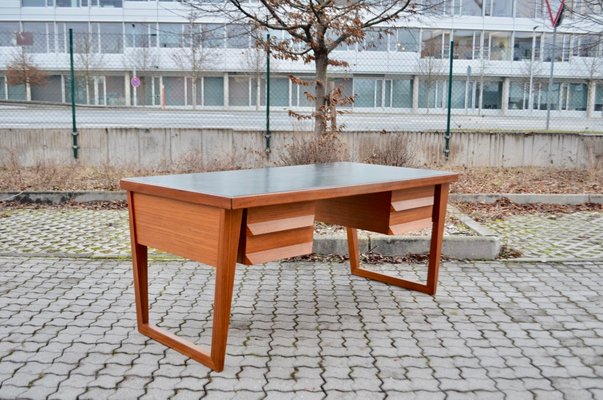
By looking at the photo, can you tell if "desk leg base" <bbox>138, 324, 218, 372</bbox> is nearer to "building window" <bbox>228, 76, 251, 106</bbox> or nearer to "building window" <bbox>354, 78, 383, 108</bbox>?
"building window" <bbox>354, 78, 383, 108</bbox>

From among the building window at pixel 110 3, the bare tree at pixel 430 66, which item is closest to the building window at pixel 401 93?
the bare tree at pixel 430 66

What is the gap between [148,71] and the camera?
33188mm

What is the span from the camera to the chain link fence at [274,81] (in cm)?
1288

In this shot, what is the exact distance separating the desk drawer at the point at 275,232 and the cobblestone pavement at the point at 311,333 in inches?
23.5

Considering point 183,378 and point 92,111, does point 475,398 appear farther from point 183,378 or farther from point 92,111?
point 92,111

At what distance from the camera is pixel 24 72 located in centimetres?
2238

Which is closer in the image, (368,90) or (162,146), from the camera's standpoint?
(162,146)

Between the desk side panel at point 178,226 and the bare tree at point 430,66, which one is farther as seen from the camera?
the bare tree at point 430,66

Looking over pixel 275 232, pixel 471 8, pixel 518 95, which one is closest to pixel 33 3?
pixel 471 8

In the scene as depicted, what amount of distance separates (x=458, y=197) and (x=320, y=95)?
3.14 metres

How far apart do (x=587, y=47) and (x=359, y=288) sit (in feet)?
36.1

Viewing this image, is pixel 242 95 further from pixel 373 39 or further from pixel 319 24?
pixel 319 24

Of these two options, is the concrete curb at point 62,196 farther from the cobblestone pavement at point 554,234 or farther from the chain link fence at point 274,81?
the cobblestone pavement at point 554,234

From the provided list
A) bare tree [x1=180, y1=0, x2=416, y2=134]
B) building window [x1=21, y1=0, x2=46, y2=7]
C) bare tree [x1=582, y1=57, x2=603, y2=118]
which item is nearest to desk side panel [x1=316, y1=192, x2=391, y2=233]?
bare tree [x1=180, y1=0, x2=416, y2=134]
